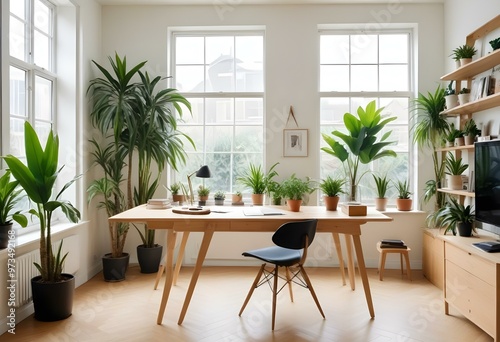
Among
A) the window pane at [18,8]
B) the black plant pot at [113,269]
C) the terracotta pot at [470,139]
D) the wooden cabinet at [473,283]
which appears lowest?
the black plant pot at [113,269]

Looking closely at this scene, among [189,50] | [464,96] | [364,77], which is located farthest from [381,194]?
[189,50]

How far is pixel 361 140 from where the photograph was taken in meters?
4.41

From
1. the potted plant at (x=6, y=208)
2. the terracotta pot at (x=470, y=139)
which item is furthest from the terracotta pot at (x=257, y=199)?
the potted plant at (x=6, y=208)

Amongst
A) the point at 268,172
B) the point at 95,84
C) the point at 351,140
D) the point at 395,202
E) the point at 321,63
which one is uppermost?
the point at 321,63

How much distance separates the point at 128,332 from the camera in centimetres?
297

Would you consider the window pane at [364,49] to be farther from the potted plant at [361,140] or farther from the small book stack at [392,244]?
the small book stack at [392,244]

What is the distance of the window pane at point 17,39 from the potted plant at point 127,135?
2.76 ft

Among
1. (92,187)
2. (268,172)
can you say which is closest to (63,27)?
(92,187)

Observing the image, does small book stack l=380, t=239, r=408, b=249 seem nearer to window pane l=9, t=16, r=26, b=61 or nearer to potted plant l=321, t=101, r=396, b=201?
potted plant l=321, t=101, r=396, b=201

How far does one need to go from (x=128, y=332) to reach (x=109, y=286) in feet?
4.16

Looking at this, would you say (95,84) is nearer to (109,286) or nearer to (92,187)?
(92,187)

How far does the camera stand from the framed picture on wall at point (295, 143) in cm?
482

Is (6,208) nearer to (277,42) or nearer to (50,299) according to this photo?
(50,299)

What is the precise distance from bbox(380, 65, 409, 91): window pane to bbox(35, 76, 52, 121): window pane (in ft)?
12.9
